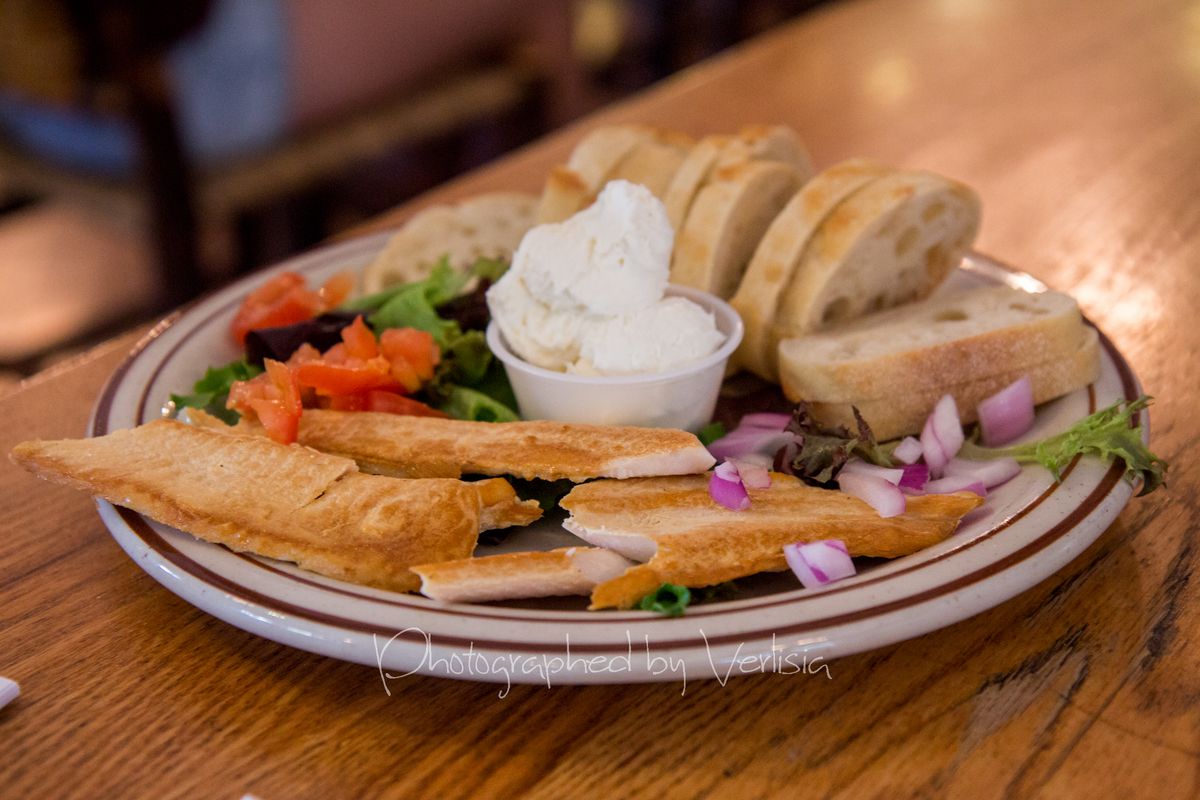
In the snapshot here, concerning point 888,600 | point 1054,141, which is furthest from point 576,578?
point 1054,141

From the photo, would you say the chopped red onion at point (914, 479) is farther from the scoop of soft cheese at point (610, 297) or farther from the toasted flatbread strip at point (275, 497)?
the toasted flatbread strip at point (275, 497)

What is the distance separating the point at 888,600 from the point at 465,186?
269cm

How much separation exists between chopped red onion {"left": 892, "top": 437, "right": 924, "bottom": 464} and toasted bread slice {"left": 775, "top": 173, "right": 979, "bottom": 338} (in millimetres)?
435

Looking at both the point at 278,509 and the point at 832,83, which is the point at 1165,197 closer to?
the point at 832,83

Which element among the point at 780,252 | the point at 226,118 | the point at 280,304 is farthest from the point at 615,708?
the point at 226,118

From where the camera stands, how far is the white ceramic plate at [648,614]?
155 cm

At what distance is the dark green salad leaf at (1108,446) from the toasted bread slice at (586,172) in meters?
Result: 1.32

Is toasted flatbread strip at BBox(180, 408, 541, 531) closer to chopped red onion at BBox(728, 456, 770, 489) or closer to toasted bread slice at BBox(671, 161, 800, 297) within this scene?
chopped red onion at BBox(728, 456, 770, 489)

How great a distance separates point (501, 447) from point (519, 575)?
0.39 meters

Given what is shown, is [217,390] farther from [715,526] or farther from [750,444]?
[715,526]

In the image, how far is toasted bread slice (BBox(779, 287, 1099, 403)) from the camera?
235 cm

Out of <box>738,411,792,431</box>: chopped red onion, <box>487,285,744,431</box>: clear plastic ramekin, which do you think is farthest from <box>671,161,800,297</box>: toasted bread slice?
<box>738,411,792,431</box>: chopped red onion

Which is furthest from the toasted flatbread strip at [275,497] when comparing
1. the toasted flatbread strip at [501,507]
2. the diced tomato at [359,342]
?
the diced tomato at [359,342]

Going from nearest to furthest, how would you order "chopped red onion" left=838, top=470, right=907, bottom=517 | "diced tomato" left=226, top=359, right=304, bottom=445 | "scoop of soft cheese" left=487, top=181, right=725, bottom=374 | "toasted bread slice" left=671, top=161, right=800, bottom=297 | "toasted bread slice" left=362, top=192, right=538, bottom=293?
"chopped red onion" left=838, top=470, right=907, bottom=517 < "diced tomato" left=226, top=359, right=304, bottom=445 < "scoop of soft cheese" left=487, top=181, right=725, bottom=374 < "toasted bread slice" left=671, top=161, right=800, bottom=297 < "toasted bread slice" left=362, top=192, right=538, bottom=293
